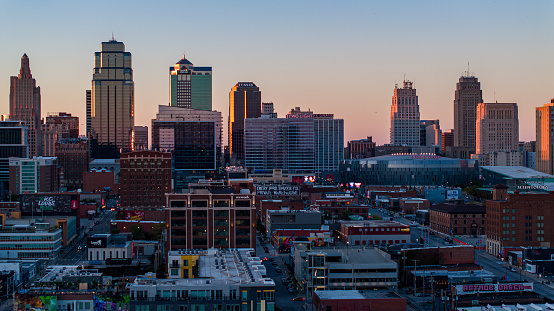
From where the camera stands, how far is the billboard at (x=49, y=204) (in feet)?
470

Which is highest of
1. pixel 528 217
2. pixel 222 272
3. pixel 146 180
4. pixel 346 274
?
pixel 146 180

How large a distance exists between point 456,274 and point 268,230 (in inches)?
1958

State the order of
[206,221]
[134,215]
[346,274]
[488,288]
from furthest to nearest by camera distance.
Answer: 1. [134,215]
2. [206,221]
3. [346,274]
4. [488,288]

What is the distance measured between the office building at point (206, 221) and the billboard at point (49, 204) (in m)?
46.1

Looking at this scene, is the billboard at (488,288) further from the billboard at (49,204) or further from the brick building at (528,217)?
the billboard at (49,204)

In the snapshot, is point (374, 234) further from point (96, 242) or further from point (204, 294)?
point (204, 294)

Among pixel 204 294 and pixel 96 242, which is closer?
pixel 204 294

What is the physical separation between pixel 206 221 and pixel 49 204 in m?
50.2

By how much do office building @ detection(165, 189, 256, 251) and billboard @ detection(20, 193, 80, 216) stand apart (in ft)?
151

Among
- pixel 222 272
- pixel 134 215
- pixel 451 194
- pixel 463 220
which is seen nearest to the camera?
pixel 222 272

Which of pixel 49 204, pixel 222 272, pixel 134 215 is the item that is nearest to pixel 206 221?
pixel 222 272

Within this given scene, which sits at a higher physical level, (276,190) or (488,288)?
(276,190)

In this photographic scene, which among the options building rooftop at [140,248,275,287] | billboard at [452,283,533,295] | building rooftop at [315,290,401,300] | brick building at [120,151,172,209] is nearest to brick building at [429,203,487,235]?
billboard at [452,283,533,295]

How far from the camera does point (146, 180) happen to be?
17562 centimetres
